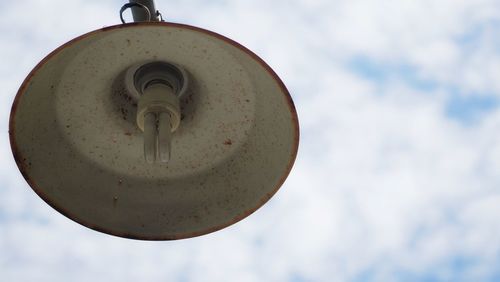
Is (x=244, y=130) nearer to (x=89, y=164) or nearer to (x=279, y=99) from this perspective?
(x=279, y=99)

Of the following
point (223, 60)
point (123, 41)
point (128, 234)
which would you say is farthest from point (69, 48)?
point (128, 234)

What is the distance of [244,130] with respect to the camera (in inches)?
162

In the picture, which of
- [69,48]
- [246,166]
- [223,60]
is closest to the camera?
[69,48]

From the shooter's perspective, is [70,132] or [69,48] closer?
[69,48]

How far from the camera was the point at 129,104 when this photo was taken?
14.1 ft

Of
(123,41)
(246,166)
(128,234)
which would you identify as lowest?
(128,234)

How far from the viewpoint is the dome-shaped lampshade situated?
12.5 ft

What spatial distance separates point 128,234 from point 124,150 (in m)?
0.52

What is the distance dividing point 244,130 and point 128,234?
2.84ft

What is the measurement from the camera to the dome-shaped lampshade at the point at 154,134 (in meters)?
3.81

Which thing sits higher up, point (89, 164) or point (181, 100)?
point (181, 100)

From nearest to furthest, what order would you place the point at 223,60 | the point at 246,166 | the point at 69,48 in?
the point at 69,48 → the point at 223,60 → the point at 246,166

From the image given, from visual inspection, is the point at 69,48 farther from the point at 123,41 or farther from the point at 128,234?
the point at 128,234

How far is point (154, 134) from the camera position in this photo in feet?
12.4
